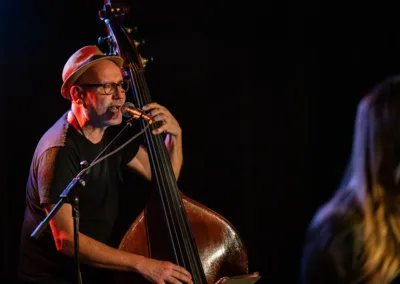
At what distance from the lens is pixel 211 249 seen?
280 centimetres

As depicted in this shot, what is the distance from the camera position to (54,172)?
2777 mm

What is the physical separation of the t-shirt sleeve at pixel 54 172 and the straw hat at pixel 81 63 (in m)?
0.35

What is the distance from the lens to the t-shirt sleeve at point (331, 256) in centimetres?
162

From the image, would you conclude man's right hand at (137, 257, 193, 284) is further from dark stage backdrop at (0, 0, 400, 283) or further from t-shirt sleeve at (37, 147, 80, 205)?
dark stage backdrop at (0, 0, 400, 283)

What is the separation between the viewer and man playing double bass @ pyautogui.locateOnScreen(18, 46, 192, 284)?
9.00 feet

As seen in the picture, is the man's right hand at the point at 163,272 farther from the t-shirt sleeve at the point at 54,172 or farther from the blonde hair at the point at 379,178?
the blonde hair at the point at 379,178

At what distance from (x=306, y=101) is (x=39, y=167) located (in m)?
1.96

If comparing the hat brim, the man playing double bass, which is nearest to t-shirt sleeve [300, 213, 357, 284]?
the man playing double bass

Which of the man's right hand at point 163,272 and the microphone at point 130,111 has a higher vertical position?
the microphone at point 130,111

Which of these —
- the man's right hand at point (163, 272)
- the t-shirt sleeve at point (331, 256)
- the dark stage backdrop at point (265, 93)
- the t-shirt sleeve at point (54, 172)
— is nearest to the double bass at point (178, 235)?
the man's right hand at point (163, 272)

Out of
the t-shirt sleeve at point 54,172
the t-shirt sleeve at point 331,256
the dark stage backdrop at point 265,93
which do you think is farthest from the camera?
the dark stage backdrop at point 265,93

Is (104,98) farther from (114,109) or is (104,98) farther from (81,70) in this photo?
(81,70)

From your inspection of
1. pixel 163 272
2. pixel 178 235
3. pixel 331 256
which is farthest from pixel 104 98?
pixel 331 256

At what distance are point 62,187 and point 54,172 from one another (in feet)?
0.26
